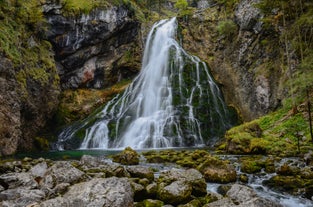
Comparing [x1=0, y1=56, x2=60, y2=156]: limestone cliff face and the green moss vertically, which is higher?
[x1=0, y1=56, x2=60, y2=156]: limestone cliff face

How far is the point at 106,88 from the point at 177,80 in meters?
9.41

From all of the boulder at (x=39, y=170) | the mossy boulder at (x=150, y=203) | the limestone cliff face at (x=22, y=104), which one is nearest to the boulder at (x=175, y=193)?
the mossy boulder at (x=150, y=203)

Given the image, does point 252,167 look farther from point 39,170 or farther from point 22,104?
point 22,104

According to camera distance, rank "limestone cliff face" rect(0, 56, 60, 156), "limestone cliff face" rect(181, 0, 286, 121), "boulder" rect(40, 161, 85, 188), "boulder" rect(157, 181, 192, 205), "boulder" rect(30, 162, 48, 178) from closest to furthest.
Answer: "boulder" rect(157, 181, 192, 205) < "boulder" rect(40, 161, 85, 188) < "boulder" rect(30, 162, 48, 178) < "limestone cliff face" rect(0, 56, 60, 156) < "limestone cliff face" rect(181, 0, 286, 121)

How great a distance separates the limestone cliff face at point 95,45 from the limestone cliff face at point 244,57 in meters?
7.48

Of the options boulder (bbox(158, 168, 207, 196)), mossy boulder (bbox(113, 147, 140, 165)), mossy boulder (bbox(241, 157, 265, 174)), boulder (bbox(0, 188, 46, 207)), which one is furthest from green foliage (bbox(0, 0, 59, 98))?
mossy boulder (bbox(241, 157, 265, 174))

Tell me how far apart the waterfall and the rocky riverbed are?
1163cm

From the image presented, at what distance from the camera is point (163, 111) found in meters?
26.8

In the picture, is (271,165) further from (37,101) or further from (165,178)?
(37,101)

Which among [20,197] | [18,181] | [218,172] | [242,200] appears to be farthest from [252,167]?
[20,197]

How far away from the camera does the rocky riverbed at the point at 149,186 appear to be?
18.3 feet

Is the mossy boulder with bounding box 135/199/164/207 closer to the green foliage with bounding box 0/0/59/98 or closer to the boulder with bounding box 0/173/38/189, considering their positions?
the boulder with bounding box 0/173/38/189

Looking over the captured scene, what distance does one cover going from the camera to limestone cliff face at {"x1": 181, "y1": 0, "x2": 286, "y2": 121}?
2447 centimetres

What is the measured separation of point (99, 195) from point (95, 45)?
98.3 feet
